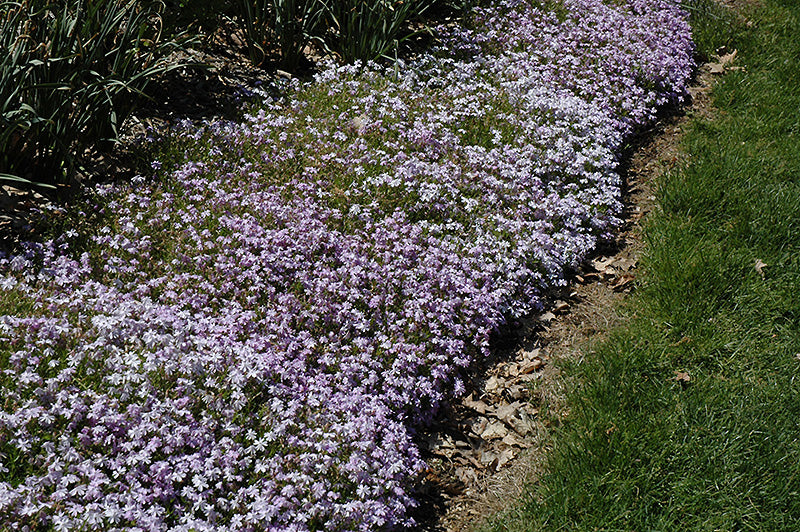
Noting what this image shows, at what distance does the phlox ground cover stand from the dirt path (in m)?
0.23

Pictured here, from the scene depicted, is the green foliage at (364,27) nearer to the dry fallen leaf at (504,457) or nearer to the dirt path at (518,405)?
the dirt path at (518,405)

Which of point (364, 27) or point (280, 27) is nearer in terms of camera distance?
point (280, 27)

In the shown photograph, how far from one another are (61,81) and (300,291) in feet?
8.45

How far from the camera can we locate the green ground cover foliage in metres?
3.78

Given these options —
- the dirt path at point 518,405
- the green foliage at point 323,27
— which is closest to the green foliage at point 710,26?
the dirt path at point 518,405

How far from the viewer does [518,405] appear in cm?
475

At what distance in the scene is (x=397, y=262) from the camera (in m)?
5.08

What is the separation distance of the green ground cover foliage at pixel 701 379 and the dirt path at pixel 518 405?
190mm

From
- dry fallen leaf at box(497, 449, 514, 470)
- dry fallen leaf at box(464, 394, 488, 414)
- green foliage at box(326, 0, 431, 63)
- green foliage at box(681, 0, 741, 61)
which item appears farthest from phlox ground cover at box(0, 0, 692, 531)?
green foliage at box(681, 0, 741, 61)

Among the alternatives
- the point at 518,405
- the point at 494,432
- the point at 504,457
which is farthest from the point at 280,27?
the point at 504,457

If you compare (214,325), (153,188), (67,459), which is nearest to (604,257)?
(214,325)

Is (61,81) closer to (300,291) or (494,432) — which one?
(300,291)

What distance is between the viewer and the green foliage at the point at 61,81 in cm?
485

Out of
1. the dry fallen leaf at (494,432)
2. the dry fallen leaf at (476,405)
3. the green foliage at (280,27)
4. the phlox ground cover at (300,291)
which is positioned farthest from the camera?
the green foliage at (280,27)
